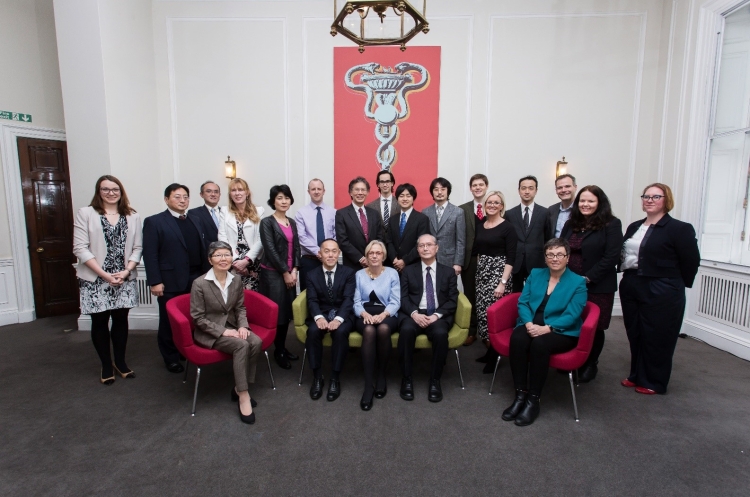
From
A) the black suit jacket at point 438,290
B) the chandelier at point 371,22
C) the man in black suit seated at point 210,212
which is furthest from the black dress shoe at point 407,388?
the chandelier at point 371,22

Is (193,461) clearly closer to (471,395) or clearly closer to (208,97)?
(471,395)

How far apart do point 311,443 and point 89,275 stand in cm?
235

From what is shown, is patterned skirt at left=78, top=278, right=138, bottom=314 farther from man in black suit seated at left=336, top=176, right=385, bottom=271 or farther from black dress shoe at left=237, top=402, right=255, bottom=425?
man in black suit seated at left=336, top=176, right=385, bottom=271

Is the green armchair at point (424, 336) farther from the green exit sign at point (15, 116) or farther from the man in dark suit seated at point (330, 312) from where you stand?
the green exit sign at point (15, 116)

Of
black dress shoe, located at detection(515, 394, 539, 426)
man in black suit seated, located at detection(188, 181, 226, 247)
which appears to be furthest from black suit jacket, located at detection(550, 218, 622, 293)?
man in black suit seated, located at detection(188, 181, 226, 247)

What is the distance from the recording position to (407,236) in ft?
12.1

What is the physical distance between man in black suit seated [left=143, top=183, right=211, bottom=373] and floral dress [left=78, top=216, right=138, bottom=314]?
0.18 m

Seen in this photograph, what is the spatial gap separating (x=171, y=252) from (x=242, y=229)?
64 cm

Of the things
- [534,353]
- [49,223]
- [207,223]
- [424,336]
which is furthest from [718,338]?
[49,223]

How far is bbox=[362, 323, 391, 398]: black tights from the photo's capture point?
2.94 meters

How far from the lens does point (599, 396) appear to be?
3.04 meters

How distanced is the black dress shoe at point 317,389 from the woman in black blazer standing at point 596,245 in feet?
7.50

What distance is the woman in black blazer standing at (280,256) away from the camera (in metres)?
3.45

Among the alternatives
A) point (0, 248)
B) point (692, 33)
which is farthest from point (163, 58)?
point (692, 33)
